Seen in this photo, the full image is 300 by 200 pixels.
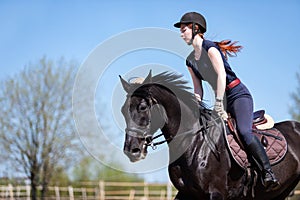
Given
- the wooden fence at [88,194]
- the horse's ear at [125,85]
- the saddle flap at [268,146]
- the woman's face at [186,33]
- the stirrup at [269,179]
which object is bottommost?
the wooden fence at [88,194]

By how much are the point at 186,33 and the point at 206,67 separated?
0.51 meters

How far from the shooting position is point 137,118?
5457 mm

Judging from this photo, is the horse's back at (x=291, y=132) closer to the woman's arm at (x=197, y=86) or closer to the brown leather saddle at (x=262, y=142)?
the brown leather saddle at (x=262, y=142)

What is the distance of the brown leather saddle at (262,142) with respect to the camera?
6.02 meters

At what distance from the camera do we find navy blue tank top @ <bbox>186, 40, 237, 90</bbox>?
19.6 ft

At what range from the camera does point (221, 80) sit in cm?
580

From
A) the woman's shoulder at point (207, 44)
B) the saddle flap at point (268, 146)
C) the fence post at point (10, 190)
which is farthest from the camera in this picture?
the fence post at point (10, 190)

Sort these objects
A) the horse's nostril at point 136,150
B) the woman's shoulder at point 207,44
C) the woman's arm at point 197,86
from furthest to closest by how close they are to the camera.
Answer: the woman's arm at point 197,86
the woman's shoulder at point 207,44
the horse's nostril at point 136,150

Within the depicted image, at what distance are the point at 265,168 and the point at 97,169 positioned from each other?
32396mm

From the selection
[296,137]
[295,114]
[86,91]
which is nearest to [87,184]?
[86,91]

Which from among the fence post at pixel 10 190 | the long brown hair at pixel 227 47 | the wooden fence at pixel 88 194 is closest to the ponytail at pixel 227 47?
the long brown hair at pixel 227 47

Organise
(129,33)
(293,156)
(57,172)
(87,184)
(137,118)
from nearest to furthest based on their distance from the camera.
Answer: (137,118), (129,33), (293,156), (57,172), (87,184)

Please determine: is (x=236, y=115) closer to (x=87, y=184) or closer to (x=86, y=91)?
(x=86, y=91)

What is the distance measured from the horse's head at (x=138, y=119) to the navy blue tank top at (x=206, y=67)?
0.78 meters
